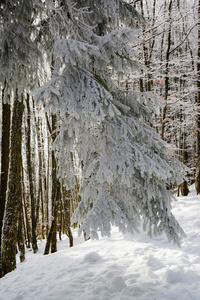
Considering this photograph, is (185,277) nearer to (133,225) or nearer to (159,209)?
(159,209)

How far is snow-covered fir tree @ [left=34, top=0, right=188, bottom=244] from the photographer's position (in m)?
2.58

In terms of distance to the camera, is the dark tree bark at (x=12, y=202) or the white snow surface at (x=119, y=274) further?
the dark tree bark at (x=12, y=202)

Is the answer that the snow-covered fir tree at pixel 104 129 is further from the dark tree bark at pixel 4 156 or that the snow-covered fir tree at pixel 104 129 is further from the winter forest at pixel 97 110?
the dark tree bark at pixel 4 156

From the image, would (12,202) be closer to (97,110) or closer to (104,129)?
(104,129)

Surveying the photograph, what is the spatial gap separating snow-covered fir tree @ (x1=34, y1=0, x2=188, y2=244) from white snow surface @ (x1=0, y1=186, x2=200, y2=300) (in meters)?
0.73

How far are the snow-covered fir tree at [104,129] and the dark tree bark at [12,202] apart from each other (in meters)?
2.37

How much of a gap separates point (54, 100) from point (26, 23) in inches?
88.4

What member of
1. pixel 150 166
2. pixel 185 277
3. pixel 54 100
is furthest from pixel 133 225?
pixel 54 100

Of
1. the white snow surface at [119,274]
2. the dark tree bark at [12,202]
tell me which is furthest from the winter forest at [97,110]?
the dark tree bark at [12,202]

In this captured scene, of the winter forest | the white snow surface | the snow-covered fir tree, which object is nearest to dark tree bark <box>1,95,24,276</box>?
the white snow surface

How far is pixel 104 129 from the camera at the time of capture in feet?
10.2

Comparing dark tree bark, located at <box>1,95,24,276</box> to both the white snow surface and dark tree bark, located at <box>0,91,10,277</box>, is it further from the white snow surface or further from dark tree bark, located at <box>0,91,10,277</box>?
dark tree bark, located at <box>0,91,10,277</box>

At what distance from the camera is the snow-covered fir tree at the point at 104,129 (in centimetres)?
258

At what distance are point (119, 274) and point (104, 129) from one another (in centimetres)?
261
